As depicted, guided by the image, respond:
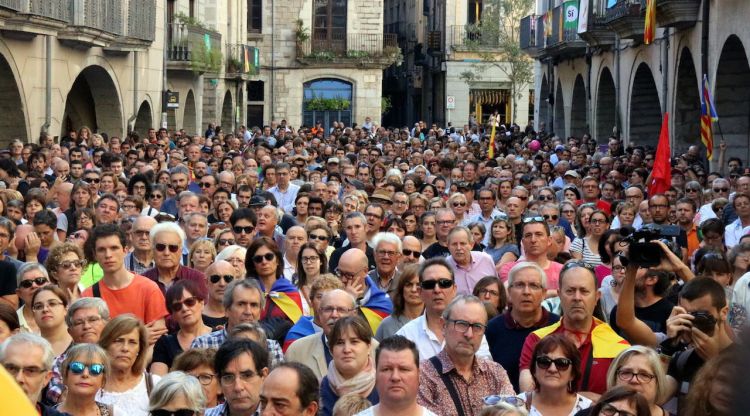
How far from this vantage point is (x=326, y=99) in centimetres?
5047

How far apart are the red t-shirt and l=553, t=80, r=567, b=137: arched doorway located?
3147cm

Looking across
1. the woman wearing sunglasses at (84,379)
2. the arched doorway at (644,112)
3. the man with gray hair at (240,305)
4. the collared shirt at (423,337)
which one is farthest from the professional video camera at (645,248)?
the arched doorway at (644,112)

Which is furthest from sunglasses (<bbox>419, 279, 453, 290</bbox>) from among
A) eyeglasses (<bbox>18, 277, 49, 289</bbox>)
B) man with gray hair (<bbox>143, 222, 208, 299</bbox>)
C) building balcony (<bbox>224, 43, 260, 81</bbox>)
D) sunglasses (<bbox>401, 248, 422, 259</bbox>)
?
building balcony (<bbox>224, 43, 260, 81</bbox>)

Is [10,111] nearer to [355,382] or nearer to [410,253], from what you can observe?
[410,253]

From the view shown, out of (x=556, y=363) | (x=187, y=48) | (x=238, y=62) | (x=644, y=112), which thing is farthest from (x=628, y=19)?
(x=556, y=363)

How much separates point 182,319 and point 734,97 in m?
15.2

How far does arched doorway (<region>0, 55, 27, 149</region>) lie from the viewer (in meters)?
21.4

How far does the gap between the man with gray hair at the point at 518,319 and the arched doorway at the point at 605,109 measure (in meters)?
25.6

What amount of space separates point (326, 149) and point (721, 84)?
24.0 ft

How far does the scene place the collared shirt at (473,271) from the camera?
9.50 metres

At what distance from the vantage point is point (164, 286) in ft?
28.4

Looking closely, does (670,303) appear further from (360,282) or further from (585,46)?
(585,46)

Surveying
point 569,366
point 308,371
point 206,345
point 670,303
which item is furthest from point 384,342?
point 670,303

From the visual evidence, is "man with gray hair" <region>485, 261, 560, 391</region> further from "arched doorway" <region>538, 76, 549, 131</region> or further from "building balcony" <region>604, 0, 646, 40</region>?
"arched doorway" <region>538, 76, 549, 131</region>
